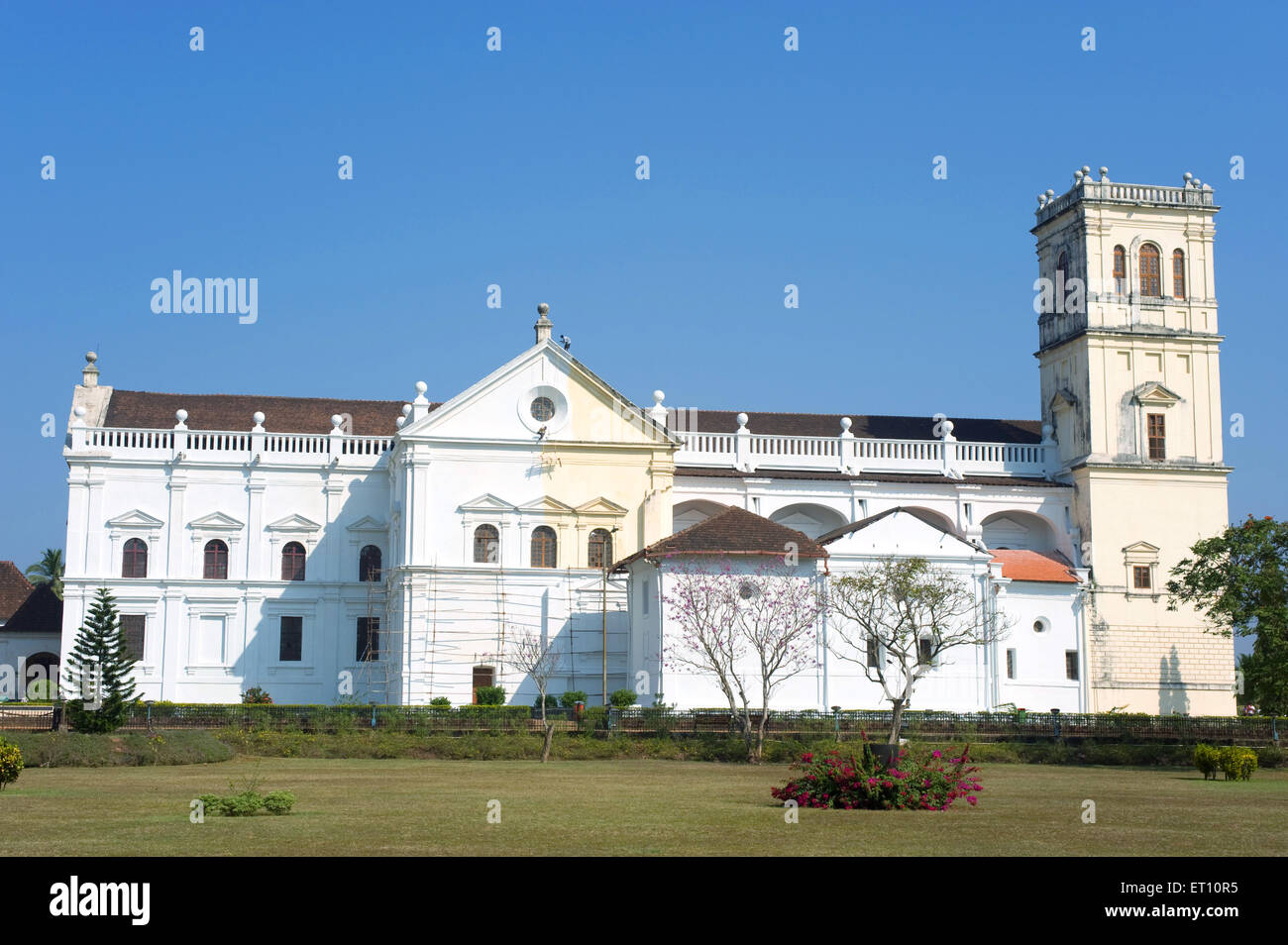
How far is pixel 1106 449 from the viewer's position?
172 feet

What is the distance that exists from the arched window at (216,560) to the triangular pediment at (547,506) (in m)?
11.1

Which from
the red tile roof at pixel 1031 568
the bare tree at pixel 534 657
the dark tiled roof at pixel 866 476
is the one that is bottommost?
the bare tree at pixel 534 657

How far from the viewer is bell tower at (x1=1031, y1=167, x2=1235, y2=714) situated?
50500 millimetres

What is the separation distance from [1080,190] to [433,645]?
28.8 meters

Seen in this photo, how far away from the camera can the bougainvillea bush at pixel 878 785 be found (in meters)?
20.1

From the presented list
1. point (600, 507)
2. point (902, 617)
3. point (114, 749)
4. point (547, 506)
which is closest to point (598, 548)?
point (600, 507)

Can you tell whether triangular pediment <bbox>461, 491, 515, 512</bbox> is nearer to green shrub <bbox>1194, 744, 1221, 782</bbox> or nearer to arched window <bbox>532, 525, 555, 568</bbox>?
arched window <bbox>532, 525, 555, 568</bbox>

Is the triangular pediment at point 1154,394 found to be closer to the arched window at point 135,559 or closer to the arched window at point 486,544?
the arched window at point 486,544

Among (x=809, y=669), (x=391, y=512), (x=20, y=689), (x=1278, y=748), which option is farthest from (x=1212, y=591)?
(x=20, y=689)

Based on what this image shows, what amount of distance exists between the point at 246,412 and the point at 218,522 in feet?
18.6

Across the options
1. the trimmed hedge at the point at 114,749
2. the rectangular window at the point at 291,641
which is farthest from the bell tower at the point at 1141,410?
the trimmed hedge at the point at 114,749

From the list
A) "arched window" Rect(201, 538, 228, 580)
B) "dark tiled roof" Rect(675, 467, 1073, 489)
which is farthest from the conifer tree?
"dark tiled roof" Rect(675, 467, 1073, 489)

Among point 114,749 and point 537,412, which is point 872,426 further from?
point 114,749

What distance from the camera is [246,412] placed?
176ft
